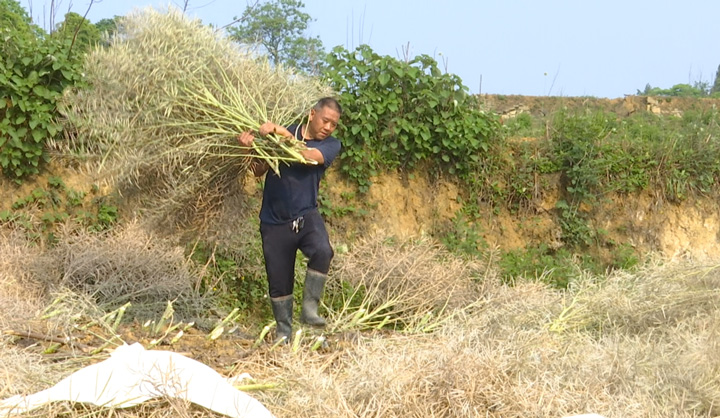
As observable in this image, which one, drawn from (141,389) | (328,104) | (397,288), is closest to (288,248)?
(328,104)

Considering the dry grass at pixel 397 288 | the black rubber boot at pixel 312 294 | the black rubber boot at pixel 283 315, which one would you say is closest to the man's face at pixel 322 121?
the black rubber boot at pixel 312 294

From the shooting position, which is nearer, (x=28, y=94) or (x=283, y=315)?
(x=283, y=315)

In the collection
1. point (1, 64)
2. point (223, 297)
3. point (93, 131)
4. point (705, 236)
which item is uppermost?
point (1, 64)

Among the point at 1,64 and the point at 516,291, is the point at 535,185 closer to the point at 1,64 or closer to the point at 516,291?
the point at 516,291

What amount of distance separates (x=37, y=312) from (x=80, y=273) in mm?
1162

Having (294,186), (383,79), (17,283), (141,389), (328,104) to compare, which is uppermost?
(383,79)

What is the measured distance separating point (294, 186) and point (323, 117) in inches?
19.4

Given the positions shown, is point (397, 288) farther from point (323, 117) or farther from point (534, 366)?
point (534, 366)

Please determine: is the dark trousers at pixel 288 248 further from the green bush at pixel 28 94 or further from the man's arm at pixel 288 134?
the green bush at pixel 28 94

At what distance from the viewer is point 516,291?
22.4ft

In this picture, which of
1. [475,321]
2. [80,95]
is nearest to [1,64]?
[80,95]

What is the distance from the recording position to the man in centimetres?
540

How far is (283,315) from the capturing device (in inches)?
222

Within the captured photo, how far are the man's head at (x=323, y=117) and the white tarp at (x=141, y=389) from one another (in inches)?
88.1
